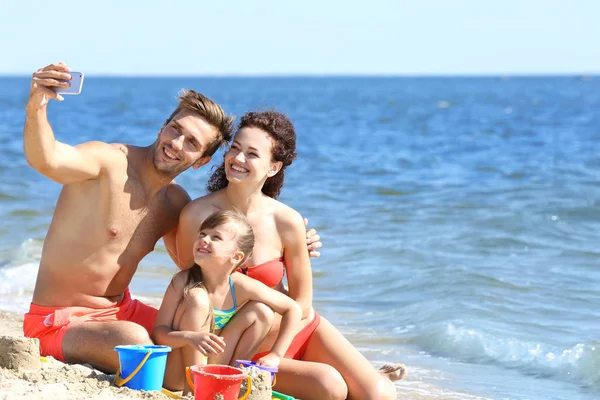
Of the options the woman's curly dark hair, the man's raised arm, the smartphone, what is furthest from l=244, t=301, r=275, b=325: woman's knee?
the smartphone

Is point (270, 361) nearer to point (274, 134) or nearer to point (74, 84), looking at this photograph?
point (274, 134)

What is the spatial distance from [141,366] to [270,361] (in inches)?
25.7

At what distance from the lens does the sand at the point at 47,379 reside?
12.5ft

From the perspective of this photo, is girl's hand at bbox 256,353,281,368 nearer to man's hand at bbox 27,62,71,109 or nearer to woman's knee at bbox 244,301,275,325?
woman's knee at bbox 244,301,275,325

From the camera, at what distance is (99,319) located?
14.9 feet

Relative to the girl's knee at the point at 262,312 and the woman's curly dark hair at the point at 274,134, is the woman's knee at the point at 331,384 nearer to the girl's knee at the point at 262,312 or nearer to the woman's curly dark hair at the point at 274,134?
the girl's knee at the point at 262,312

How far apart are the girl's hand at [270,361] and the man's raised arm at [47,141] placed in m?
1.25

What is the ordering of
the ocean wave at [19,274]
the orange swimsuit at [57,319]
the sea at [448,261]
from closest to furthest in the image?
the orange swimsuit at [57,319] < the sea at [448,261] < the ocean wave at [19,274]

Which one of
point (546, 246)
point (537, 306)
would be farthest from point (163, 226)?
point (546, 246)

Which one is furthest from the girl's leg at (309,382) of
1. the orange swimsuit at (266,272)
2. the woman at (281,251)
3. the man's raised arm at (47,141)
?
the man's raised arm at (47,141)

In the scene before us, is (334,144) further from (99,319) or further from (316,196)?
(99,319)

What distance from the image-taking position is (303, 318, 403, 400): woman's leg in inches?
182

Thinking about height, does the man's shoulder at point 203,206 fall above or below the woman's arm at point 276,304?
above

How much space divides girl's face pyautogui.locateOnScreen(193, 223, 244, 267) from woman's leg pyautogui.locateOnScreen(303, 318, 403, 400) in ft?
2.41
